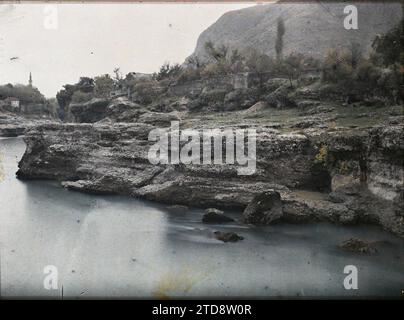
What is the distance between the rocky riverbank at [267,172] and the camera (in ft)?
73.9

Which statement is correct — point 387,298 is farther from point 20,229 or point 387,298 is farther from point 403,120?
point 20,229

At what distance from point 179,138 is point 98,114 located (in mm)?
28816

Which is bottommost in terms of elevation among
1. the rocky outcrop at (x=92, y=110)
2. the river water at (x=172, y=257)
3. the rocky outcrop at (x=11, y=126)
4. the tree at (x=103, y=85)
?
the river water at (x=172, y=257)

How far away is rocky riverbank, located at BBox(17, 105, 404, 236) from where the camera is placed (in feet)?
73.9

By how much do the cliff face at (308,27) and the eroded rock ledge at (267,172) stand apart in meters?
43.1

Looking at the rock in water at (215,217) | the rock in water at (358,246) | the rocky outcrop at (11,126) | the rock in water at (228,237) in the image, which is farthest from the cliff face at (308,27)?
the rock in water at (228,237)

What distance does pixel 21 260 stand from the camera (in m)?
18.2

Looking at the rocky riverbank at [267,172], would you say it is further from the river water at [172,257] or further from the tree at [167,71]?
the tree at [167,71]

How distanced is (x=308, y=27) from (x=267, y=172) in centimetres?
6353

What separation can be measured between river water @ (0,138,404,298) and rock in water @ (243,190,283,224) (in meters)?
0.73

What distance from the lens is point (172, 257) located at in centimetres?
1930

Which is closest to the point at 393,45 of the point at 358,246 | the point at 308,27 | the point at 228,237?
the point at 358,246

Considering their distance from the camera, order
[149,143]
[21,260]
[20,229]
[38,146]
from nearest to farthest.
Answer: [21,260]
[20,229]
[149,143]
[38,146]
